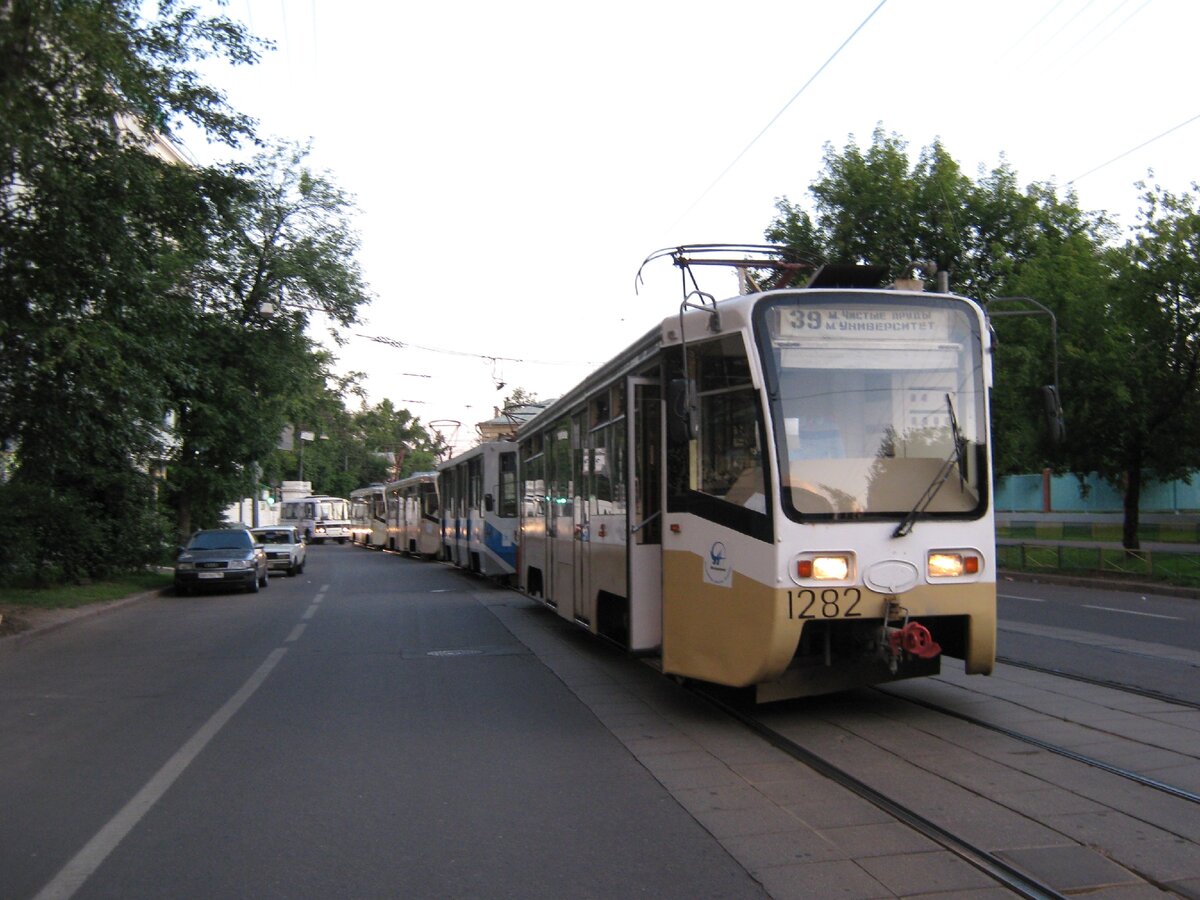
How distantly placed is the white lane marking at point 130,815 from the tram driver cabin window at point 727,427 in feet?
13.5

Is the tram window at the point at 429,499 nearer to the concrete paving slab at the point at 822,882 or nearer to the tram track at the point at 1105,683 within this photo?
the tram track at the point at 1105,683

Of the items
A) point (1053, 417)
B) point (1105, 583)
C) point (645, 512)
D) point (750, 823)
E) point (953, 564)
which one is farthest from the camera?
point (1105, 583)

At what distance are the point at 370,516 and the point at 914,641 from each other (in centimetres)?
5236

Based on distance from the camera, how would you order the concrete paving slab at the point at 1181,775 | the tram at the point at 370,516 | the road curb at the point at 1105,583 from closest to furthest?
the concrete paving slab at the point at 1181,775 < the road curb at the point at 1105,583 < the tram at the point at 370,516

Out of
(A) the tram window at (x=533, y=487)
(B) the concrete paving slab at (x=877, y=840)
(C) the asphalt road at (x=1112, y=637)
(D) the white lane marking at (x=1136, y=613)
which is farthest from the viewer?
(D) the white lane marking at (x=1136, y=613)

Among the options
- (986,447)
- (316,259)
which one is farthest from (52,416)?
(316,259)

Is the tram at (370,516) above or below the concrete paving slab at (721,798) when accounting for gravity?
above

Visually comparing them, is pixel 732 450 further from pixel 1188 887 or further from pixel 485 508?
pixel 485 508

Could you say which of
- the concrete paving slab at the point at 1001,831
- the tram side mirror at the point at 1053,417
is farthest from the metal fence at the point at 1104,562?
the concrete paving slab at the point at 1001,831

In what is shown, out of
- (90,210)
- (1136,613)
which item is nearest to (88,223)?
(90,210)

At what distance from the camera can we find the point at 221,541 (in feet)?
84.1

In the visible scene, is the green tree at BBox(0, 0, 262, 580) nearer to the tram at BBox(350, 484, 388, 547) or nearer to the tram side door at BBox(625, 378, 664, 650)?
the tram side door at BBox(625, 378, 664, 650)

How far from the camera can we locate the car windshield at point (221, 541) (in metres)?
25.4

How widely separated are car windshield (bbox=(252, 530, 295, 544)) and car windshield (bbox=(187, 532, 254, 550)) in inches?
251
